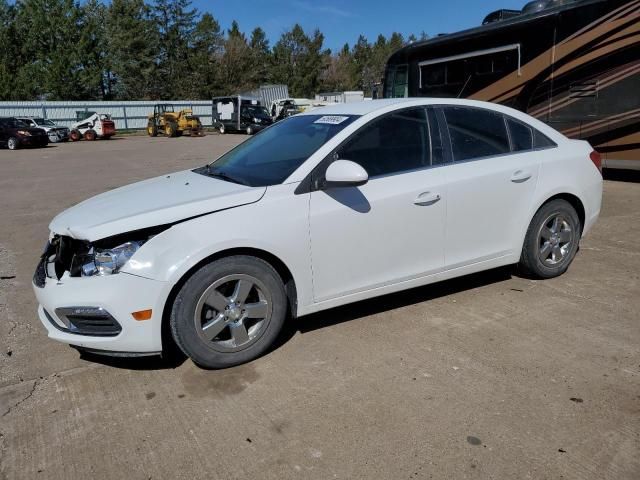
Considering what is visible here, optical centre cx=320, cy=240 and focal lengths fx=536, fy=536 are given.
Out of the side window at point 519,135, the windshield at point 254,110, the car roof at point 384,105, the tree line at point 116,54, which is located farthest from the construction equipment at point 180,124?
the side window at point 519,135

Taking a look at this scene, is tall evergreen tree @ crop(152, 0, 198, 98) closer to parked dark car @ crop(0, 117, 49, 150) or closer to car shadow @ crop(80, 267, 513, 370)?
parked dark car @ crop(0, 117, 49, 150)

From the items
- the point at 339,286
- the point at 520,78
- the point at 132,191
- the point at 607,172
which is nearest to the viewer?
the point at 339,286

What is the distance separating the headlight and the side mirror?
1.25 metres

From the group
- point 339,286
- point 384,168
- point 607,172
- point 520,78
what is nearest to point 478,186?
point 384,168

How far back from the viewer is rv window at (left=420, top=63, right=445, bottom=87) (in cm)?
1202

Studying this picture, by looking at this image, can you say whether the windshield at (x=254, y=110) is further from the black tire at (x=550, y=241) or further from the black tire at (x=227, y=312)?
the black tire at (x=227, y=312)

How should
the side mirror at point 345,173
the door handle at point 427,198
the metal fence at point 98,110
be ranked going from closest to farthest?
the side mirror at point 345,173, the door handle at point 427,198, the metal fence at point 98,110

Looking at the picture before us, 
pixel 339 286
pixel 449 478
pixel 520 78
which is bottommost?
pixel 449 478

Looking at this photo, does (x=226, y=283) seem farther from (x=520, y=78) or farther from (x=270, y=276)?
(x=520, y=78)

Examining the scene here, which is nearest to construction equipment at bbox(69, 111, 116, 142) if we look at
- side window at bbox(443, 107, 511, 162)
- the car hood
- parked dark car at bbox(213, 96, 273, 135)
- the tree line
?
parked dark car at bbox(213, 96, 273, 135)

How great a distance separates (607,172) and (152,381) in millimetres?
11096

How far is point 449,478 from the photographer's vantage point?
7.80 ft

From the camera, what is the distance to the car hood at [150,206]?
10.4 ft

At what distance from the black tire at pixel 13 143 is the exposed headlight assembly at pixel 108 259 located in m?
28.3
